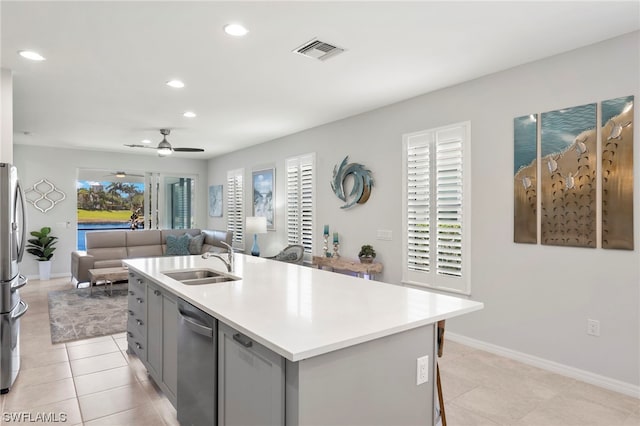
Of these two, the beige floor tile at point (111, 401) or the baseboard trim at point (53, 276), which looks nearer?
the beige floor tile at point (111, 401)

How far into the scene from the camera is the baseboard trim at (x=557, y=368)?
2816mm

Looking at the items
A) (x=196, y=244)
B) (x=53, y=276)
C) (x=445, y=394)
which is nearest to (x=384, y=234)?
(x=445, y=394)

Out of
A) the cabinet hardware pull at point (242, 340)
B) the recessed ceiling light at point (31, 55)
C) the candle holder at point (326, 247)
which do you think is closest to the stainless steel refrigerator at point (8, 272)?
the recessed ceiling light at point (31, 55)

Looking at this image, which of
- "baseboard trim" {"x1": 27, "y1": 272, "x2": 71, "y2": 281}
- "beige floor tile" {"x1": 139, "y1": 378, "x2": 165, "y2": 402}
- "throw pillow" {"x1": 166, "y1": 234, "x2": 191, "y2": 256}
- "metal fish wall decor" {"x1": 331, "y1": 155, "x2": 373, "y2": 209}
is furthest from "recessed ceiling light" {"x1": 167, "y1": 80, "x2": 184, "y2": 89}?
"baseboard trim" {"x1": 27, "y1": 272, "x2": 71, "y2": 281}

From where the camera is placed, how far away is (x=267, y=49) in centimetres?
310

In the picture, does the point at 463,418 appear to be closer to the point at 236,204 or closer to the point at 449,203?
the point at 449,203

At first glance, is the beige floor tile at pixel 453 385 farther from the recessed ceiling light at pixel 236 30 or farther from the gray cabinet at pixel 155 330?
the recessed ceiling light at pixel 236 30

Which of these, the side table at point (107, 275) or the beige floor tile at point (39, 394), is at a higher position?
the side table at point (107, 275)

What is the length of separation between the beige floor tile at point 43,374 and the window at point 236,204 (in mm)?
4735

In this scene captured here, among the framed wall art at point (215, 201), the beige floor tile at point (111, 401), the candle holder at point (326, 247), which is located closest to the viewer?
the beige floor tile at point (111, 401)

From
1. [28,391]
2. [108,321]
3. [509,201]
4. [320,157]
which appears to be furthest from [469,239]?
[108,321]

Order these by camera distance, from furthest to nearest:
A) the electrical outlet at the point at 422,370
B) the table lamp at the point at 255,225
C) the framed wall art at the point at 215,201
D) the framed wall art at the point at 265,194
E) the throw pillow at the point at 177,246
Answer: the framed wall art at the point at 215,201 → the throw pillow at the point at 177,246 → the framed wall art at the point at 265,194 → the table lamp at the point at 255,225 → the electrical outlet at the point at 422,370

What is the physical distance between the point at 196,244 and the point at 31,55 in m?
5.03

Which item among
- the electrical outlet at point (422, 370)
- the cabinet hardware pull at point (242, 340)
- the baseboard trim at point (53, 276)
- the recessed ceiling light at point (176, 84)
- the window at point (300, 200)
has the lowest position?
the baseboard trim at point (53, 276)
